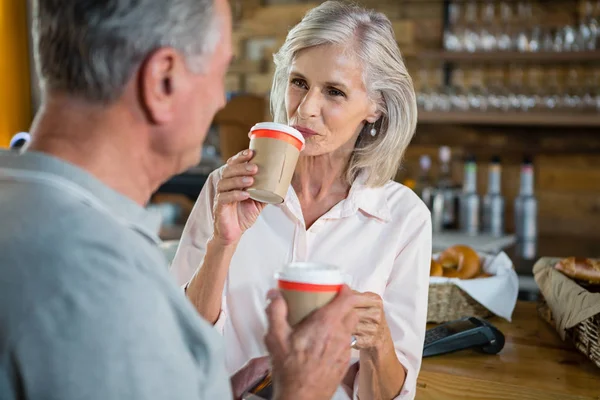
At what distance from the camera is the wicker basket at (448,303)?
204 cm

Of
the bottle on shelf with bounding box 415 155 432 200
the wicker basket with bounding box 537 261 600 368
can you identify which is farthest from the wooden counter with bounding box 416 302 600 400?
the bottle on shelf with bounding box 415 155 432 200

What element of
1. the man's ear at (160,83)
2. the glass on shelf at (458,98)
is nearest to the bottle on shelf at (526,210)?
the glass on shelf at (458,98)

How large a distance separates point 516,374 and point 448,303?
0.37 m

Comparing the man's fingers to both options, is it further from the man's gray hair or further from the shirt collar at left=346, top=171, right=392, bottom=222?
the shirt collar at left=346, top=171, right=392, bottom=222

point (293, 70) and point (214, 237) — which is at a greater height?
point (293, 70)

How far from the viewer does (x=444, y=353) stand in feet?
6.11

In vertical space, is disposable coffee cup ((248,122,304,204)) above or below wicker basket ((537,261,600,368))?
above

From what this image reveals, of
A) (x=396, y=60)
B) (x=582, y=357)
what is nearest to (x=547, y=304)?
(x=582, y=357)

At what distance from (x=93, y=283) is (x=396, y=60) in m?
1.37

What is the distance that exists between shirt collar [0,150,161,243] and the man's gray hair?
91 mm

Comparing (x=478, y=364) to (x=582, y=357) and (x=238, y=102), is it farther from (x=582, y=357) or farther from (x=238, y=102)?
(x=238, y=102)

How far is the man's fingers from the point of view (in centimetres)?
102

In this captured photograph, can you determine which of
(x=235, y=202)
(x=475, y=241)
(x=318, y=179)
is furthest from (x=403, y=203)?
(x=475, y=241)

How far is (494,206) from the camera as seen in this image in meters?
4.24
